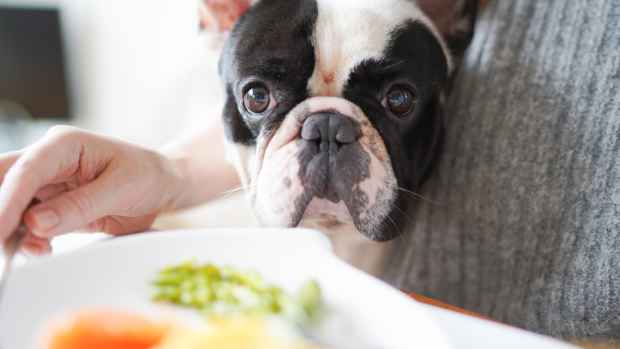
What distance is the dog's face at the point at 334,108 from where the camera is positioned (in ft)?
2.24

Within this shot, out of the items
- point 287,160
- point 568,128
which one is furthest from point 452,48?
point 287,160

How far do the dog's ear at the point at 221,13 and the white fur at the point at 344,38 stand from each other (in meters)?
0.18

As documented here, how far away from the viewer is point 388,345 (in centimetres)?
42

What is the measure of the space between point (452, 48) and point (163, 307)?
65 centimetres

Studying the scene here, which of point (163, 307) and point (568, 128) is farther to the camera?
point (568, 128)

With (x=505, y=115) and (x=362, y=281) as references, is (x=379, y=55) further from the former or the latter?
(x=362, y=281)

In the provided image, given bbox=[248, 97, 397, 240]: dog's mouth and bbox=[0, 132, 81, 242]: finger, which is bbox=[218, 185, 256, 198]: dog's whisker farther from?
bbox=[0, 132, 81, 242]: finger

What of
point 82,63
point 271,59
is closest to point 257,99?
point 271,59

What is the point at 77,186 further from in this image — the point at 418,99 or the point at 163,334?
the point at 418,99

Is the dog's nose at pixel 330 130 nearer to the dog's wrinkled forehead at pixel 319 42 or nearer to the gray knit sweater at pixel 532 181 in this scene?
the dog's wrinkled forehead at pixel 319 42

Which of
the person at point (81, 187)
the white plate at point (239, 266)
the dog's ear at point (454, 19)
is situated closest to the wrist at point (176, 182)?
the person at point (81, 187)

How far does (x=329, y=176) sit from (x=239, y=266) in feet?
0.74

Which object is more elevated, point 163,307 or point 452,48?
point 452,48

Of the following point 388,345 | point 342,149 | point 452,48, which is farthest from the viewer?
point 452,48
